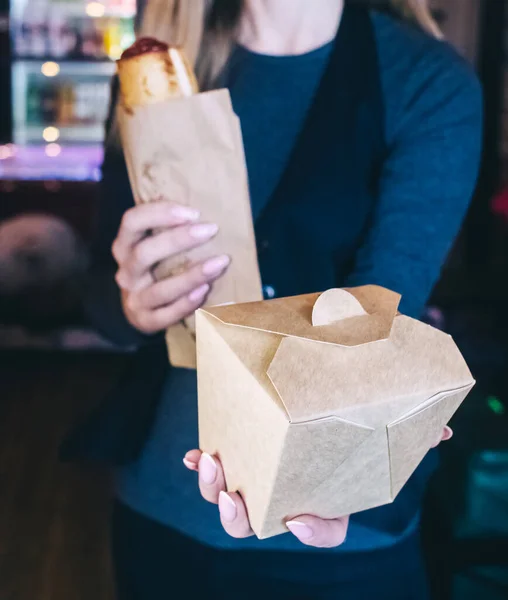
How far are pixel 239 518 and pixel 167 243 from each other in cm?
28

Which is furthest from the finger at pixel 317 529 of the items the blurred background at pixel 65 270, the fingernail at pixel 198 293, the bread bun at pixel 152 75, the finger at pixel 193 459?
the blurred background at pixel 65 270

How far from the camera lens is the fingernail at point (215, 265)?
0.69 m

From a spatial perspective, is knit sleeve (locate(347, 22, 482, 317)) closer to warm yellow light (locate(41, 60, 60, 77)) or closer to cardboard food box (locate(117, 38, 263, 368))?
cardboard food box (locate(117, 38, 263, 368))

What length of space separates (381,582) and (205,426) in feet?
1.23

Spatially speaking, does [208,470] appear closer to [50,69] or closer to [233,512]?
[233,512]

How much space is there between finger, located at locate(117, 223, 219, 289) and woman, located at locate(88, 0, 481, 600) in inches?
1.0

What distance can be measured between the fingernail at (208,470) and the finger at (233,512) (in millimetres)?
21

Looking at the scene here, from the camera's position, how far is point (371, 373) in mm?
451

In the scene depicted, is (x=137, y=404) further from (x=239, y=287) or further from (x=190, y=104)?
(x=190, y=104)

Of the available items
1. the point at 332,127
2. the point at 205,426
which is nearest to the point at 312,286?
the point at 332,127

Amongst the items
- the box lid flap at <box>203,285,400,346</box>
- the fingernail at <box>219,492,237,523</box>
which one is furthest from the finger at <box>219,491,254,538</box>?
the box lid flap at <box>203,285,400,346</box>

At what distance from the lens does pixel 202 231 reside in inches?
26.6

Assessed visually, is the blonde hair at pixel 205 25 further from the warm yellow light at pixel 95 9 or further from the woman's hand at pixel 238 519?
the warm yellow light at pixel 95 9

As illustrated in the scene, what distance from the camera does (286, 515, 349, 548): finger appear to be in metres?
0.54
